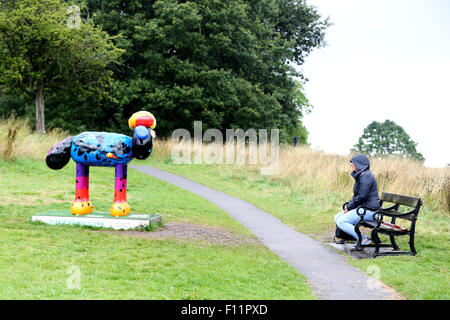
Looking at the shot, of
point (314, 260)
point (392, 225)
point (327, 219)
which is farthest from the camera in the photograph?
point (327, 219)

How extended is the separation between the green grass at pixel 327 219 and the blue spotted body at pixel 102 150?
14.5 feet

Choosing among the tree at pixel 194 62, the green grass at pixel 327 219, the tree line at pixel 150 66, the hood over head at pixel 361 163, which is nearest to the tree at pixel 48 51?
the tree line at pixel 150 66

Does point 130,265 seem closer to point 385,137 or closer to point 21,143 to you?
point 21,143

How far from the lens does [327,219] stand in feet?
43.2

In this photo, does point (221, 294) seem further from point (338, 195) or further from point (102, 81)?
point (102, 81)

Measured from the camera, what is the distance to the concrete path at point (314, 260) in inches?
252

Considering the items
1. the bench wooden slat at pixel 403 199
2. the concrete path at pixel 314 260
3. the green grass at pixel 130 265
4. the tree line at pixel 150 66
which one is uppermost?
the tree line at pixel 150 66

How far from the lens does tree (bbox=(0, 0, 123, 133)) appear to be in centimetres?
2666

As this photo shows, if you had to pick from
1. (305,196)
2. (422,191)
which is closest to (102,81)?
(305,196)

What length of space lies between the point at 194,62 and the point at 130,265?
94.4ft

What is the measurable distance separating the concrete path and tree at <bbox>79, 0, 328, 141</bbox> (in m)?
19.4

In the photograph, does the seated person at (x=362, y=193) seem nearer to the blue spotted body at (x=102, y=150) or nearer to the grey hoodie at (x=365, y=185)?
the grey hoodie at (x=365, y=185)

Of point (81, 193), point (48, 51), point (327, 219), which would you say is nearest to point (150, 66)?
point (48, 51)
